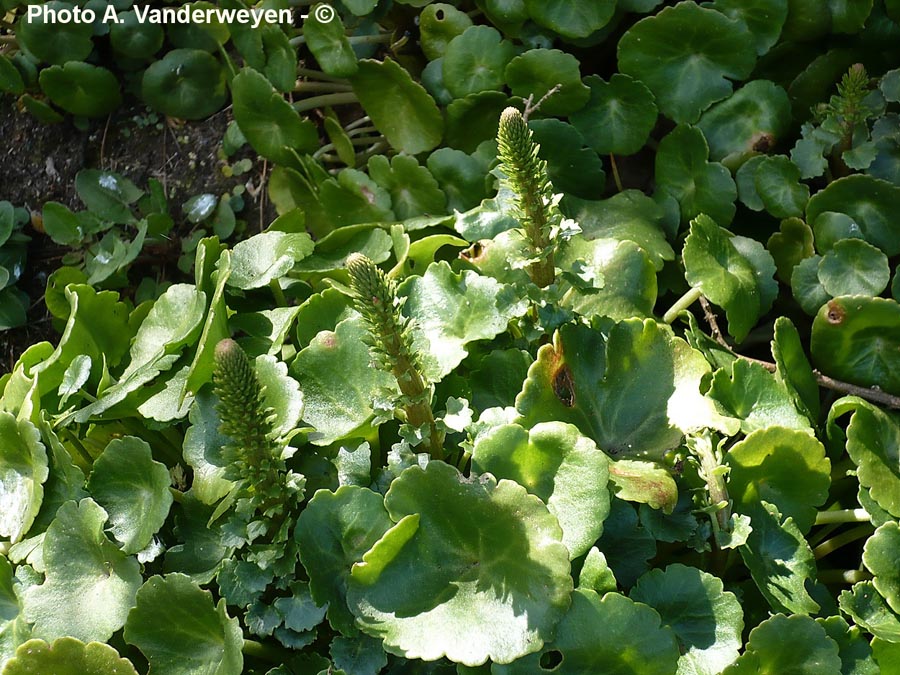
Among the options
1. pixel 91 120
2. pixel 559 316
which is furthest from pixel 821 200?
pixel 91 120

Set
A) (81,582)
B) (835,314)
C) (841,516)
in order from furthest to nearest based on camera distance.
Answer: (835,314) → (841,516) → (81,582)

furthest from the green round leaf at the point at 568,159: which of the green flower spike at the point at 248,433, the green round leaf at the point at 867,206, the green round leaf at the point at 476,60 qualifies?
the green flower spike at the point at 248,433

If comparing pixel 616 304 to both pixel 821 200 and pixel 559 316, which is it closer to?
pixel 559 316

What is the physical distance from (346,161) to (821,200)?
1012 mm

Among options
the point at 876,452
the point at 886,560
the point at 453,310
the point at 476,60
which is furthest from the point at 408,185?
the point at 886,560

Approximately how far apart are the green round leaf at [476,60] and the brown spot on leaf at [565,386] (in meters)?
0.79

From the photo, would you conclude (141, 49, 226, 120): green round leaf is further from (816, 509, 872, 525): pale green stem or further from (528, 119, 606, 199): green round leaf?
(816, 509, 872, 525): pale green stem

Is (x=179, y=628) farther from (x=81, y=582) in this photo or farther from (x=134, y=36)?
(x=134, y=36)

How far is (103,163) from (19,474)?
3.91ft

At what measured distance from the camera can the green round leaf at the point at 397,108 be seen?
1834mm

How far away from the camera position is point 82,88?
223 centimetres

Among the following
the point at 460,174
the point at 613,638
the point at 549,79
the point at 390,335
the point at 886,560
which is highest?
the point at 390,335

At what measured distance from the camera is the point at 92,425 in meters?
1.46

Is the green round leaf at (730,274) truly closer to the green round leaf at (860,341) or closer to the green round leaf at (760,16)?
the green round leaf at (860,341)
